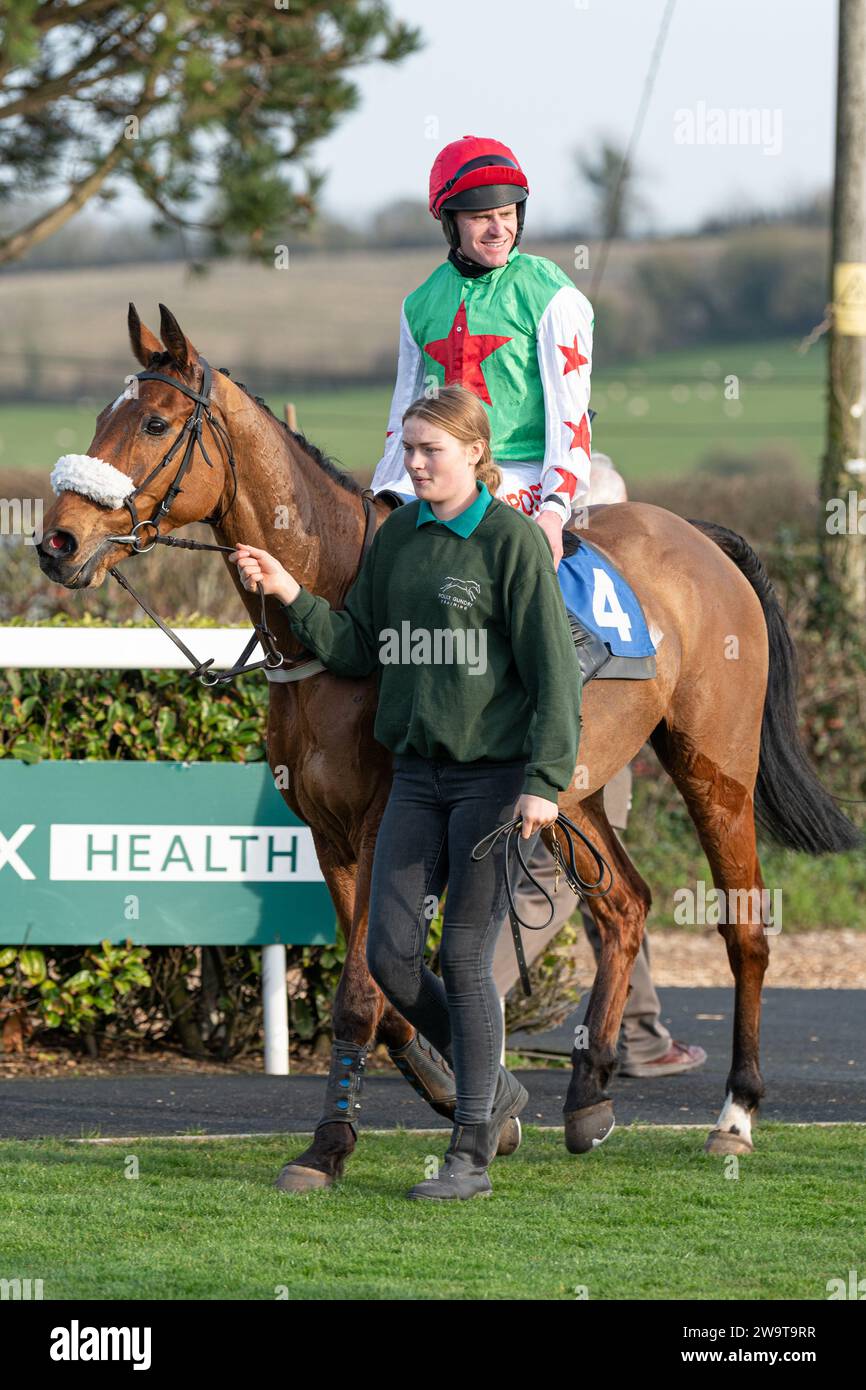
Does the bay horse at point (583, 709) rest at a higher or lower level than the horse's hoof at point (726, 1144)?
higher

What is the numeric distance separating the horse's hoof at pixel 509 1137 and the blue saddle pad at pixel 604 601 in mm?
1258

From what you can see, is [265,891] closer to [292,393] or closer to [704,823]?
[704,823]

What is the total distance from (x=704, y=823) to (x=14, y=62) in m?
6.82

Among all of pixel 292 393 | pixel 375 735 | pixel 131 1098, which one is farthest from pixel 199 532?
pixel 292 393

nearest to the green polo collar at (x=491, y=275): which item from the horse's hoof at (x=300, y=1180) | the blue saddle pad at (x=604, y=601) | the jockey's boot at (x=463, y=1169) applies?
the blue saddle pad at (x=604, y=601)

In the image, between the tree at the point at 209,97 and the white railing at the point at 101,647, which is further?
the tree at the point at 209,97

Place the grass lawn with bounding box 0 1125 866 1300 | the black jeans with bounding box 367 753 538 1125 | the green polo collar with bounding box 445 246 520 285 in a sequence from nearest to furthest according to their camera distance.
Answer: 1. the grass lawn with bounding box 0 1125 866 1300
2. the black jeans with bounding box 367 753 538 1125
3. the green polo collar with bounding box 445 246 520 285

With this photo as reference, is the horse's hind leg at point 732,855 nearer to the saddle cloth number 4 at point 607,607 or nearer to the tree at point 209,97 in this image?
the saddle cloth number 4 at point 607,607

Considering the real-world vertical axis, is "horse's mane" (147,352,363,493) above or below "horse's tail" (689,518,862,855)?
above

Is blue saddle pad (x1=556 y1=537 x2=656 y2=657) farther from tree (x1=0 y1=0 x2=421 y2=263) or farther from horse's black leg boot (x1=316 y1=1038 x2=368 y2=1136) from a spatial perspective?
tree (x1=0 y1=0 x2=421 y2=263)

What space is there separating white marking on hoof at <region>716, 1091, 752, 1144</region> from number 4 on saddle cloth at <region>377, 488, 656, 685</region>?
1.21 metres

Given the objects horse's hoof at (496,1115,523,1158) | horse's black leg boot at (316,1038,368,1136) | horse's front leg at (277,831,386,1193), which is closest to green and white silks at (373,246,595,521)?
horse's front leg at (277,831,386,1193)

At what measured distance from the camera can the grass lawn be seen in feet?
12.1

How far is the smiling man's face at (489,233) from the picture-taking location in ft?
15.6
